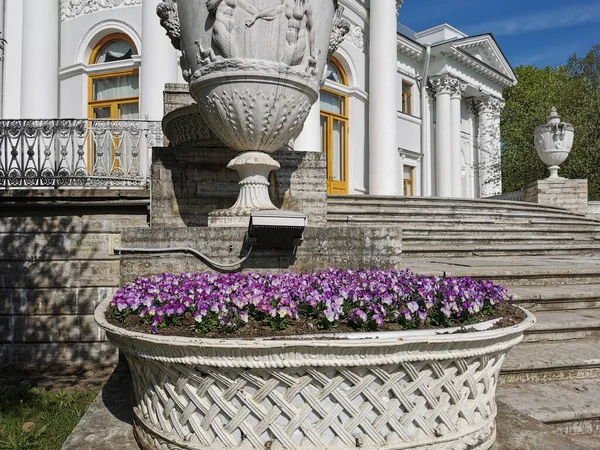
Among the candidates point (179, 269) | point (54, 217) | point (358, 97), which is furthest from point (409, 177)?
point (179, 269)

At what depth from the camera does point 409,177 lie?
19.6 meters

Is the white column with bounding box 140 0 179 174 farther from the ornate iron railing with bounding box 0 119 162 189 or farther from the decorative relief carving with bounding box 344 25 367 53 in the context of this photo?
the decorative relief carving with bounding box 344 25 367 53

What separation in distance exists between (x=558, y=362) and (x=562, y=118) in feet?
64.1

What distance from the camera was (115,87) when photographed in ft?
39.2

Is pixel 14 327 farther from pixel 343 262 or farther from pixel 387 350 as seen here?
pixel 387 350

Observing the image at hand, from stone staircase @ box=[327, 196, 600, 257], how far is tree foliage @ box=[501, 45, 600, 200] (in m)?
8.85

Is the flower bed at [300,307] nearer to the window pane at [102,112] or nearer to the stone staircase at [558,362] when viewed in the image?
the stone staircase at [558,362]

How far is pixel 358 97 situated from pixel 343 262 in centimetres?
1329

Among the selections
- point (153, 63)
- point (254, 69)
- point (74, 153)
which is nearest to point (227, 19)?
point (254, 69)

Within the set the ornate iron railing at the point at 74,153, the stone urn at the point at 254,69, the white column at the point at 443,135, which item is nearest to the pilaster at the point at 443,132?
the white column at the point at 443,135

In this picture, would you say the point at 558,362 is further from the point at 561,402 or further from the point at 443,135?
the point at 443,135

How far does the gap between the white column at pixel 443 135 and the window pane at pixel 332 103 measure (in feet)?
20.8

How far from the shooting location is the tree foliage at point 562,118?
17969 millimetres

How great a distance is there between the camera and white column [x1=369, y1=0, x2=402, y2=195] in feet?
47.5
